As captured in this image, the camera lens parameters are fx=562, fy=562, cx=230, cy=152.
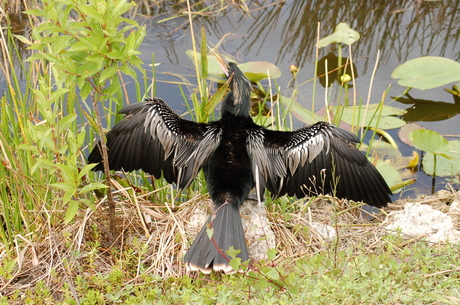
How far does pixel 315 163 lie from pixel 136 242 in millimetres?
1299

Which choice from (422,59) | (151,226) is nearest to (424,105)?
(422,59)

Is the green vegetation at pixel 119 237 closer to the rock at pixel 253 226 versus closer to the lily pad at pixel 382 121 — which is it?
the rock at pixel 253 226

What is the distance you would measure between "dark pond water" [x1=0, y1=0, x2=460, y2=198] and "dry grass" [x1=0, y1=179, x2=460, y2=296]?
2.16 m

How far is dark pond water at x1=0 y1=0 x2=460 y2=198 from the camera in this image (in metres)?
6.10

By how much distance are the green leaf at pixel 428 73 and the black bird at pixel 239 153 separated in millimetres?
2152

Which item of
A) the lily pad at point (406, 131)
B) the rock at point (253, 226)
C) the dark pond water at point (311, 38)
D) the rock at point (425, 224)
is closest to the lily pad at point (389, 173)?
the lily pad at point (406, 131)

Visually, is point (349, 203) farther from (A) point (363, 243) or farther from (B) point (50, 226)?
(B) point (50, 226)

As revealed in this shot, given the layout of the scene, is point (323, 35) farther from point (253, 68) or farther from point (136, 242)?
point (136, 242)

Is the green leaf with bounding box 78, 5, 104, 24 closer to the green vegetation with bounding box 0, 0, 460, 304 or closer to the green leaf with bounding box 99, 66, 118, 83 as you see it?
the green vegetation with bounding box 0, 0, 460, 304

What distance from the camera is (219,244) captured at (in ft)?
10.6

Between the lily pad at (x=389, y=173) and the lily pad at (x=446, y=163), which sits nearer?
the lily pad at (x=389, y=173)

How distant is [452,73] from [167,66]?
3.03 metres

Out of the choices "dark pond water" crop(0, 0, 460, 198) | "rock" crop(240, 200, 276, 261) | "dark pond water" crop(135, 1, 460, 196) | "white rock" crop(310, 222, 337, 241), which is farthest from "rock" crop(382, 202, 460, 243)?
"dark pond water" crop(135, 1, 460, 196)

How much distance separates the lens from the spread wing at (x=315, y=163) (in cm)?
373
